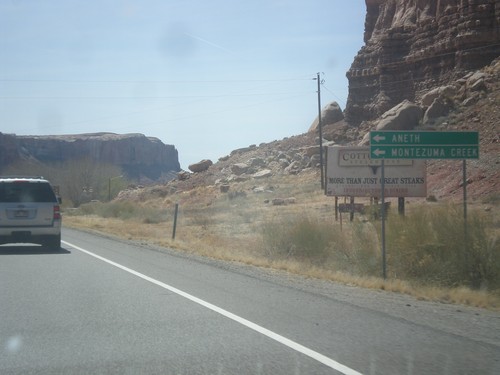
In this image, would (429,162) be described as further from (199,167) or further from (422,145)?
(199,167)

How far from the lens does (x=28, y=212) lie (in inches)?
855

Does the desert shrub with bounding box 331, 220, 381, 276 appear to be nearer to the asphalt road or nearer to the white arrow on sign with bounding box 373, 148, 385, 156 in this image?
the asphalt road

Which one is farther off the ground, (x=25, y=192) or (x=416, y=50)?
(x=416, y=50)

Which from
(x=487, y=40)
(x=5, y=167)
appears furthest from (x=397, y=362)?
(x=5, y=167)

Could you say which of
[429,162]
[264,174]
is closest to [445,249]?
[429,162]

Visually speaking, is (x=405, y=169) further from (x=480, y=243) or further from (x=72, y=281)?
(x=72, y=281)

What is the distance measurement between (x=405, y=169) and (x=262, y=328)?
21.7 m

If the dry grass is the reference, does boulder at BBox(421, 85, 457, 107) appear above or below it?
above

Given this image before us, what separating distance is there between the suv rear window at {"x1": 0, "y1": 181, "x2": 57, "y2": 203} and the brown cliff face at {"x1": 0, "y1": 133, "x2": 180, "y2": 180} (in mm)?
102656

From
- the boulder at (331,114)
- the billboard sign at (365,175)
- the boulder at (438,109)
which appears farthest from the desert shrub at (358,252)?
the boulder at (331,114)

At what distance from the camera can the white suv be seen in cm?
2153

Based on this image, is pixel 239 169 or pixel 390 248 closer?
pixel 390 248

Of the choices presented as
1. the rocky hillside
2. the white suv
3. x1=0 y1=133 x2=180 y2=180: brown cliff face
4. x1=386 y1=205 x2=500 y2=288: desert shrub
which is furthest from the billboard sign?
x1=0 y1=133 x2=180 y2=180: brown cliff face

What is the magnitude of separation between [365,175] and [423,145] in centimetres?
1663
